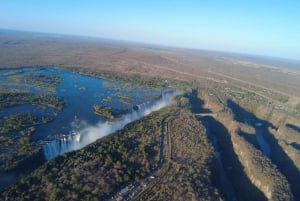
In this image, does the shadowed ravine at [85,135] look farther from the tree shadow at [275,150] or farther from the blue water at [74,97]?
the tree shadow at [275,150]

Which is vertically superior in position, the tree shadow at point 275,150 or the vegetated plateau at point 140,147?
the vegetated plateau at point 140,147

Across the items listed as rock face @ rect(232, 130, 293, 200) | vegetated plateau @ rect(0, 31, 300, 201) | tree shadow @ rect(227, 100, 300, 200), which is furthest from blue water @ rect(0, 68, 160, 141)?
rock face @ rect(232, 130, 293, 200)

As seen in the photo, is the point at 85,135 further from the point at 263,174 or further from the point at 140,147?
the point at 263,174

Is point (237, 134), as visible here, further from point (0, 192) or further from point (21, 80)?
point (21, 80)

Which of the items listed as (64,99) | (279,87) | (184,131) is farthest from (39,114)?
(279,87)

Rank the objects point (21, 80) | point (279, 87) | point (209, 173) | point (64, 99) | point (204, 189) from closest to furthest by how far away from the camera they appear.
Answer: point (204, 189)
point (209, 173)
point (64, 99)
point (21, 80)
point (279, 87)

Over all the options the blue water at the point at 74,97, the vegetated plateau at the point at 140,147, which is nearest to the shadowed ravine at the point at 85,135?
the vegetated plateau at the point at 140,147
